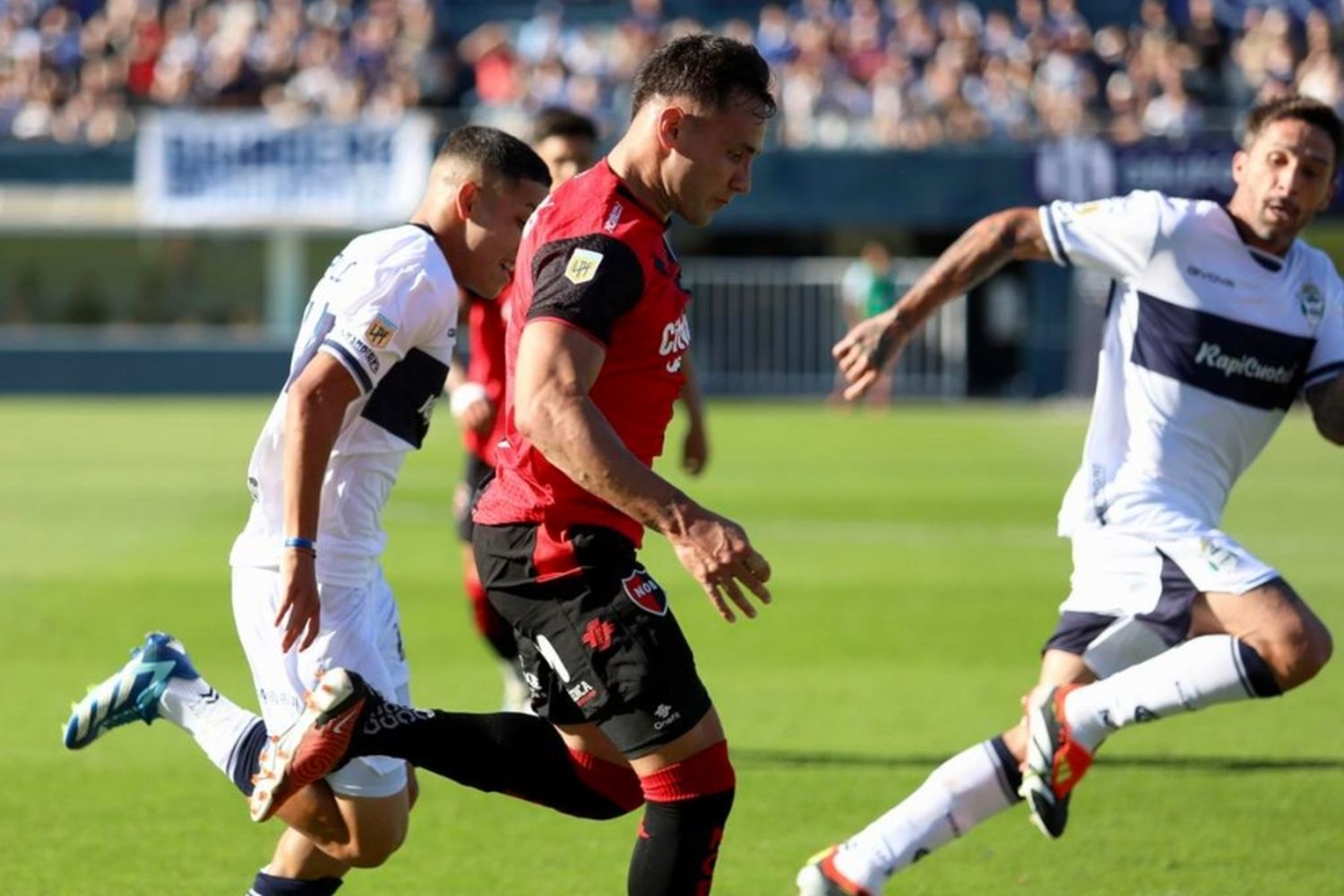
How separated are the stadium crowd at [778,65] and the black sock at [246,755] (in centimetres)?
2717

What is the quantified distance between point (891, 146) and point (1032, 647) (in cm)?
2231

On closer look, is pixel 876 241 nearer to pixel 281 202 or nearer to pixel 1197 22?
pixel 1197 22

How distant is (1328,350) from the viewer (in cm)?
646

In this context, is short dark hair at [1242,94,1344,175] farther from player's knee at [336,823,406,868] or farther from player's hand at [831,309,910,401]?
player's knee at [336,823,406,868]

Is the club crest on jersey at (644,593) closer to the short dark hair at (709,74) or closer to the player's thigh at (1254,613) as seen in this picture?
the short dark hair at (709,74)

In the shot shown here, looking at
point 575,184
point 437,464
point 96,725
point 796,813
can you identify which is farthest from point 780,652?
point 437,464

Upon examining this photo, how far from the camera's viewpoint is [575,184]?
508 centimetres

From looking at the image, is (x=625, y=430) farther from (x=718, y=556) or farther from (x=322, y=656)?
(x=322, y=656)

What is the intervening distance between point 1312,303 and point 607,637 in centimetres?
287

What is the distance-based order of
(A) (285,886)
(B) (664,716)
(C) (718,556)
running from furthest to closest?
(A) (285,886)
(B) (664,716)
(C) (718,556)

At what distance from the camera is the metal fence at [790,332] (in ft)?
110

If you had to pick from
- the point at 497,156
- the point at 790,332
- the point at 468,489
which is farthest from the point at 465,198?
the point at 790,332

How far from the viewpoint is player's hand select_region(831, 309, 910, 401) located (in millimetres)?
5926

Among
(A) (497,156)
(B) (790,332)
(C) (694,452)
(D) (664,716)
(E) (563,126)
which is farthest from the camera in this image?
(B) (790,332)
